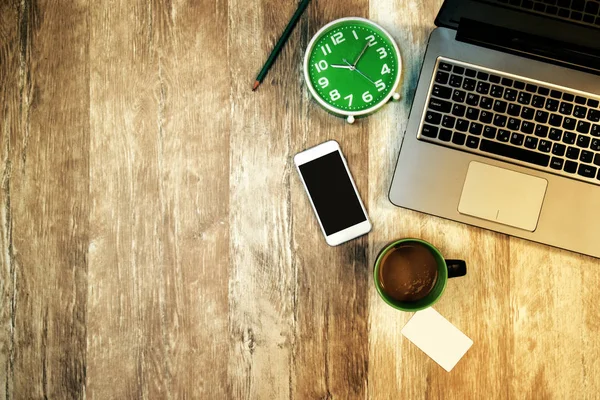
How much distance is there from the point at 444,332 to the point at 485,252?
0.54 ft

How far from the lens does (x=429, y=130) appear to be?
90 cm

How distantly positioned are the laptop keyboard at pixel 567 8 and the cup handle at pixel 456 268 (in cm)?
43

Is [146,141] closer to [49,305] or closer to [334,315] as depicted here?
[49,305]

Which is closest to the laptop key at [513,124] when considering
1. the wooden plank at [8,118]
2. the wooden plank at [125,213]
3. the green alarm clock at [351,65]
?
the green alarm clock at [351,65]

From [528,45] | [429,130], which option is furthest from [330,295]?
[528,45]

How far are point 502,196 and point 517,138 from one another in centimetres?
10

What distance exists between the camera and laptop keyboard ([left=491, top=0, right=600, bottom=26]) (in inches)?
32.6

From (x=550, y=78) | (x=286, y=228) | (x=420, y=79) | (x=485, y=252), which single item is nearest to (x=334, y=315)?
(x=286, y=228)

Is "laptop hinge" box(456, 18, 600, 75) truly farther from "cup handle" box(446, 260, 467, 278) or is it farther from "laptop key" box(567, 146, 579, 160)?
"cup handle" box(446, 260, 467, 278)

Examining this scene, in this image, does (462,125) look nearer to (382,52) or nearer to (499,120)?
(499,120)

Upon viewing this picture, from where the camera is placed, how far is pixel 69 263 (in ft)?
3.22

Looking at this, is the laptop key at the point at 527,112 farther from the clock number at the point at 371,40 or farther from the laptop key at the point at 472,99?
the clock number at the point at 371,40

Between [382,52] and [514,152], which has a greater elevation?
[382,52]

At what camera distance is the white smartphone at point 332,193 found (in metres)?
0.94
